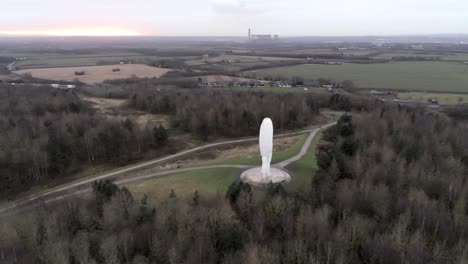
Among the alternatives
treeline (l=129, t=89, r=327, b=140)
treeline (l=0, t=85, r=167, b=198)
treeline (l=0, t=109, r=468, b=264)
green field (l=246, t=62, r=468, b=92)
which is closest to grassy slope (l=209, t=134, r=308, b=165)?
treeline (l=0, t=109, r=468, b=264)

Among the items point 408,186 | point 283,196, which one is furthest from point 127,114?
point 408,186

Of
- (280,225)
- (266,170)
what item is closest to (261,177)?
(266,170)

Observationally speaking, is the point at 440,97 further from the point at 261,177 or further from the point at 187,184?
the point at 187,184

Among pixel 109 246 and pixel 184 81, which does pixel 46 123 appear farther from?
pixel 184 81

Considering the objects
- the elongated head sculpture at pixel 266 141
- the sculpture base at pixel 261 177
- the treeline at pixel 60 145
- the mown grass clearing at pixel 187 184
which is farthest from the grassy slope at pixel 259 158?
the treeline at pixel 60 145

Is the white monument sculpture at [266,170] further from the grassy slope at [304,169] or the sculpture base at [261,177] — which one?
the grassy slope at [304,169]

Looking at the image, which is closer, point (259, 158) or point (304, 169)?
point (304, 169)
